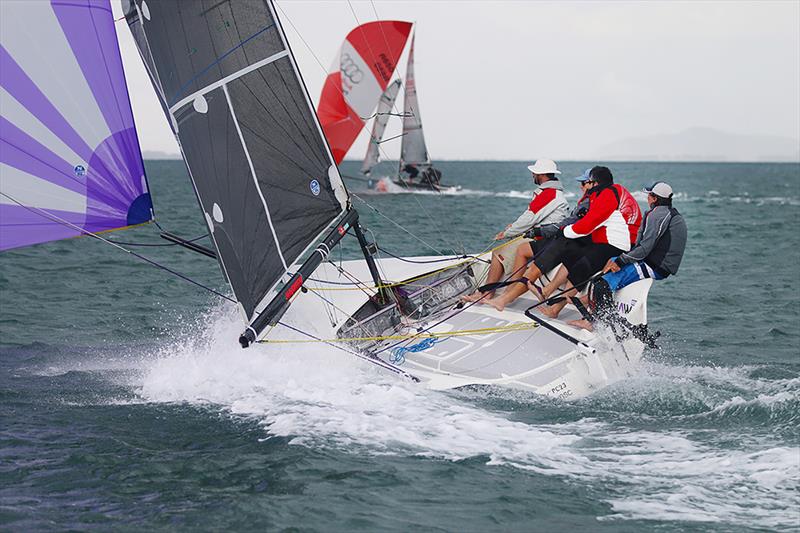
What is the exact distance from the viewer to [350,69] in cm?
2731

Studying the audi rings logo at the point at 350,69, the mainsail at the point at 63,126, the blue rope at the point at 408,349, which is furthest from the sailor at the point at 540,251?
the audi rings logo at the point at 350,69

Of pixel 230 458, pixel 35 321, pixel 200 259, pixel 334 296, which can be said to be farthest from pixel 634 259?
pixel 200 259

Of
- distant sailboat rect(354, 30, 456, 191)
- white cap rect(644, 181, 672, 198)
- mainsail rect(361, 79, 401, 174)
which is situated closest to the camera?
white cap rect(644, 181, 672, 198)

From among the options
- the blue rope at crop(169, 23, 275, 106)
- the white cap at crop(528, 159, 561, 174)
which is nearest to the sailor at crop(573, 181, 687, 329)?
the white cap at crop(528, 159, 561, 174)

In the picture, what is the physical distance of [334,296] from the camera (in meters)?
8.20

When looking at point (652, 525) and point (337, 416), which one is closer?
point (652, 525)

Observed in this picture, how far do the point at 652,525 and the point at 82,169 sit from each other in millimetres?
4473

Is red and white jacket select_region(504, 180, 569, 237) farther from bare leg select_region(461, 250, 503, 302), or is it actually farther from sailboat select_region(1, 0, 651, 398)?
sailboat select_region(1, 0, 651, 398)

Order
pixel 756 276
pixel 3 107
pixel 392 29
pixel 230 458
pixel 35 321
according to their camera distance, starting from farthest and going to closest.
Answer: pixel 392 29 → pixel 756 276 → pixel 35 321 → pixel 3 107 → pixel 230 458

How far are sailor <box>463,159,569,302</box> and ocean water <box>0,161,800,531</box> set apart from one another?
1503mm

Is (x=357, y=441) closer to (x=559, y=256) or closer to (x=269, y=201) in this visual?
(x=269, y=201)

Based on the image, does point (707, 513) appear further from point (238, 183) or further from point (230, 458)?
point (238, 183)

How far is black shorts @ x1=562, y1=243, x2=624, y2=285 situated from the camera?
756cm

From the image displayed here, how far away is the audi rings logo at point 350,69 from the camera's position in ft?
89.5
